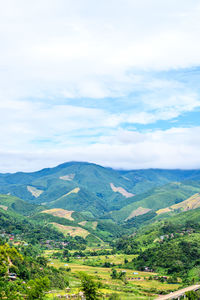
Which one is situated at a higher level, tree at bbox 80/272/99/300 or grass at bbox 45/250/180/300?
tree at bbox 80/272/99/300

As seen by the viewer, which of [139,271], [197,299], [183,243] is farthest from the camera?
[183,243]

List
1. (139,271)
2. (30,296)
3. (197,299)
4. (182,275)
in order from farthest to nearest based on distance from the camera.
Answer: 1. (139,271)
2. (182,275)
3. (197,299)
4. (30,296)

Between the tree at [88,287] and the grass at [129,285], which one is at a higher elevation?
the tree at [88,287]

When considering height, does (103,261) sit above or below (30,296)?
below

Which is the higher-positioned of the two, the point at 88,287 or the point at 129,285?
the point at 88,287

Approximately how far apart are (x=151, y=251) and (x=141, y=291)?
70.0m

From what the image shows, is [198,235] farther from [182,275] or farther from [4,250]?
[4,250]

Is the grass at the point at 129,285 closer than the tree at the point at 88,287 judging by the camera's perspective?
No

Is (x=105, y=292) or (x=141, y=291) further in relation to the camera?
(x=141, y=291)

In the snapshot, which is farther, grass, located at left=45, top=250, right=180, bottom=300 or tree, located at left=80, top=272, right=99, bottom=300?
grass, located at left=45, top=250, right=180, bottom=300

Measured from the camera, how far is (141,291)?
116 metres

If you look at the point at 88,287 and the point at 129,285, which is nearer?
the point at 88,287

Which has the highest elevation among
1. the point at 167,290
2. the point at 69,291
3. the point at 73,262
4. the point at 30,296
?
the point at 30,296

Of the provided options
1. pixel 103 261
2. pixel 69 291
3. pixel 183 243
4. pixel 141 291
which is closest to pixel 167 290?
pixel 141 291
